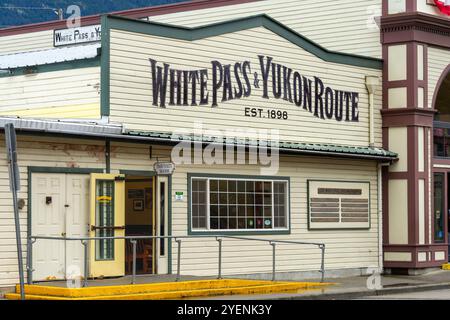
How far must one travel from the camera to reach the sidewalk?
22023mm

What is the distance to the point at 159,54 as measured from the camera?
79.7ft

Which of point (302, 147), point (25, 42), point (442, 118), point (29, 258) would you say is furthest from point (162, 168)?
point (25, 42)

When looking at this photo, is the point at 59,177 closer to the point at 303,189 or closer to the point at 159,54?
the point at 159,54

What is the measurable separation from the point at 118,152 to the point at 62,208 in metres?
2.00

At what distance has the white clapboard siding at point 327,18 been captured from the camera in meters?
30.5

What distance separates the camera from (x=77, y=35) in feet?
97.1

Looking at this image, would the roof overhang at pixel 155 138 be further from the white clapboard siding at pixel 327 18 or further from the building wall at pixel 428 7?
the building wall at pixel 428 7

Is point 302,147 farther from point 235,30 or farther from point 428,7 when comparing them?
point 428,7

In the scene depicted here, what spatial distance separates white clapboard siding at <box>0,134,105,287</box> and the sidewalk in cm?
402

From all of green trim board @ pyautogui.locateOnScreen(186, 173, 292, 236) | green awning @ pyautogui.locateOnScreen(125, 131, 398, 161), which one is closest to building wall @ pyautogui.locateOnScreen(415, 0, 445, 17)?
green awning @ pyautogui.locateOnScreen(125, 131, 398, 161)

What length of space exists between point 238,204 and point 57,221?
18.1ft

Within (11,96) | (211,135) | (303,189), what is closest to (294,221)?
(303,189)

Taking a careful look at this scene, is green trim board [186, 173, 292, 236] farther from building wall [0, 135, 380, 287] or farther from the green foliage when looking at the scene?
the green foliage

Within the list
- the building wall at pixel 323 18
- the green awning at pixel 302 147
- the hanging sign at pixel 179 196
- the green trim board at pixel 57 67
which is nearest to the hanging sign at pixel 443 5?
the building wall at pixel 323 18
